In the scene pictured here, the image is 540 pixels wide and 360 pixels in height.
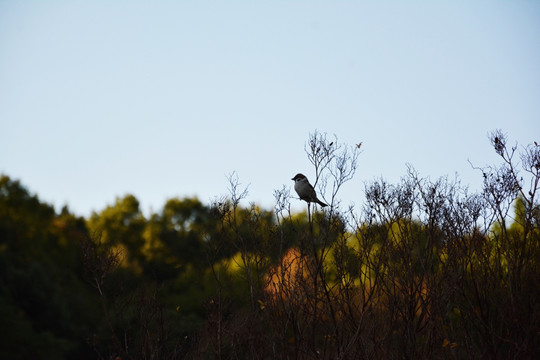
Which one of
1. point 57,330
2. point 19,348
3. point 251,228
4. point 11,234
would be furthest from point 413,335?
point 11,234

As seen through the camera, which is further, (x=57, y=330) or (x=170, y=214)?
(x=170, y=214)

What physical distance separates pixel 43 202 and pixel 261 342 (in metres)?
25.5

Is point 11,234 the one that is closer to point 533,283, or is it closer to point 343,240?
point 343,240

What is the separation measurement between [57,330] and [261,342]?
17.0 metres

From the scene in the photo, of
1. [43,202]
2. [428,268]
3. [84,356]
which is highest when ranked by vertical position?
[43,202]

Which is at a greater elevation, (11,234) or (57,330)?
(11,234)

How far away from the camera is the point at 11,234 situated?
26.3 metres

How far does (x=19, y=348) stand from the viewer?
20.8 metres

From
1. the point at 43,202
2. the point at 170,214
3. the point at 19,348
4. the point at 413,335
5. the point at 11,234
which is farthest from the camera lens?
the point at 170,214

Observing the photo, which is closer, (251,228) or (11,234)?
(251,228)

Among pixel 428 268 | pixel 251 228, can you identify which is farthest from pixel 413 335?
pixel 251 228

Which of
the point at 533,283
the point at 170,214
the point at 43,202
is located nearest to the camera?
the point at 533,283

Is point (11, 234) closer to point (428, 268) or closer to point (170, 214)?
point (170, 214)

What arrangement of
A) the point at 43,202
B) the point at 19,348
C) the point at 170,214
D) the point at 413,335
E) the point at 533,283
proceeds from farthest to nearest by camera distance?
the point at 170,214 → the point at 43,202 → the point at 19,348 → the point at 533,283 → the point at 413,335
